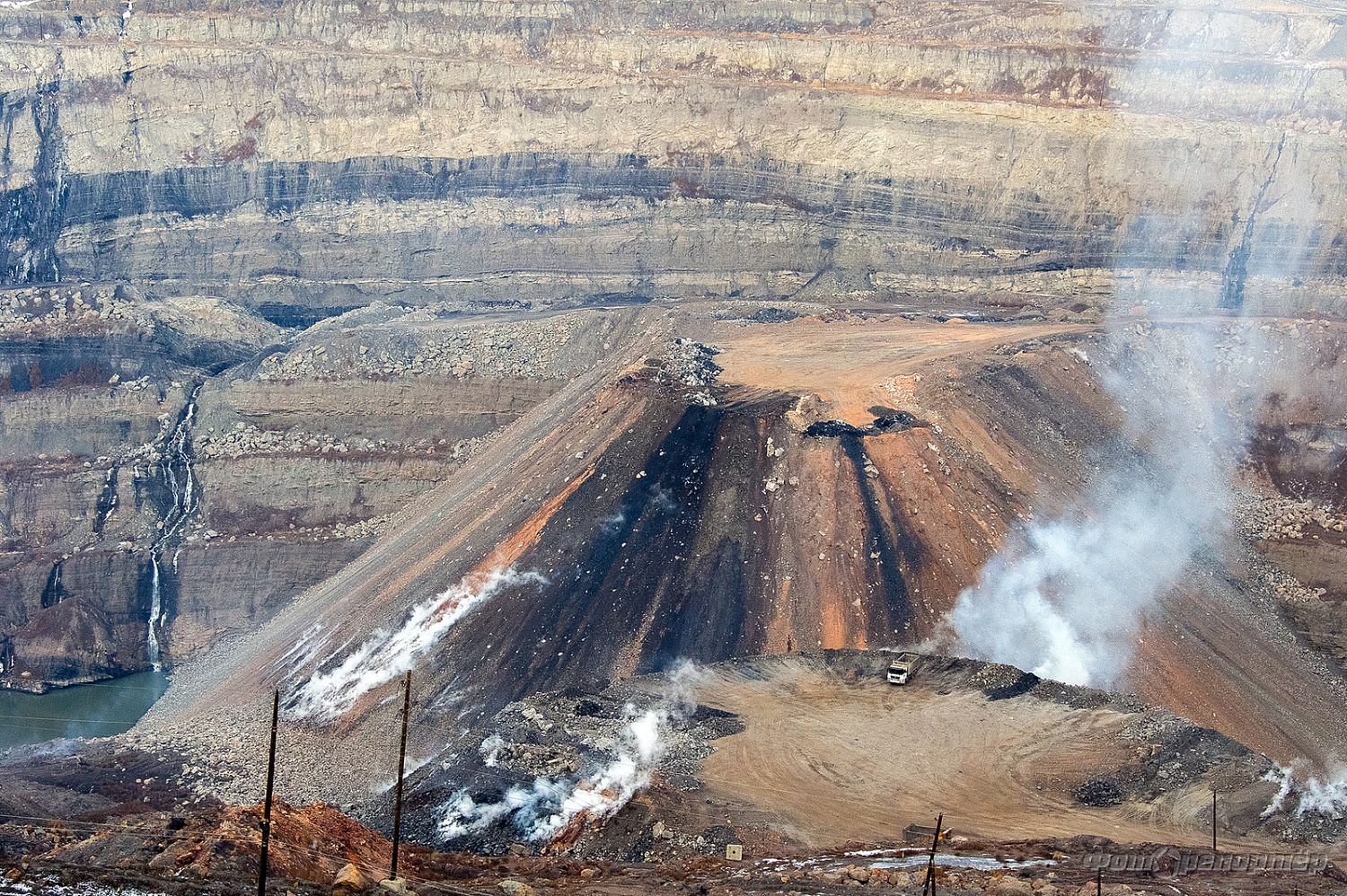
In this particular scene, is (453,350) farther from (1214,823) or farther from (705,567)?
(1214,823)

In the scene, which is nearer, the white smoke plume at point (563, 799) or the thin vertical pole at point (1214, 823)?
the thin vertical pole at point (1214, 823)

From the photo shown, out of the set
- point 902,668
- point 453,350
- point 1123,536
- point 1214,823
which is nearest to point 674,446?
point 902,668

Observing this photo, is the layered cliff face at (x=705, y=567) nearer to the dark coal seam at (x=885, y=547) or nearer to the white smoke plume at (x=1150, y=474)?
the dark coal seam at (x=885, y=547)

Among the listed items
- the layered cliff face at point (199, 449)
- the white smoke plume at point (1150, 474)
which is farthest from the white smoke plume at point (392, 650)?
the white smoke plume at point (1150, 474)

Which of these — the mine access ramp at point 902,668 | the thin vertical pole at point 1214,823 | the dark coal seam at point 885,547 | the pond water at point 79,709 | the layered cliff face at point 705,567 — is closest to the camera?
the thin vertical pole at point 1214,823

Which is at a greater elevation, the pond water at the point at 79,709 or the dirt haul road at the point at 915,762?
the dirt haul road at the point at 915,762

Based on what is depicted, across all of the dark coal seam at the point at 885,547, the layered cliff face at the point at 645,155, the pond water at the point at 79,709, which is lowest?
the pond water at the point at 79,709

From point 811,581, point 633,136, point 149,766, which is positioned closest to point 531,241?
point 633,136
